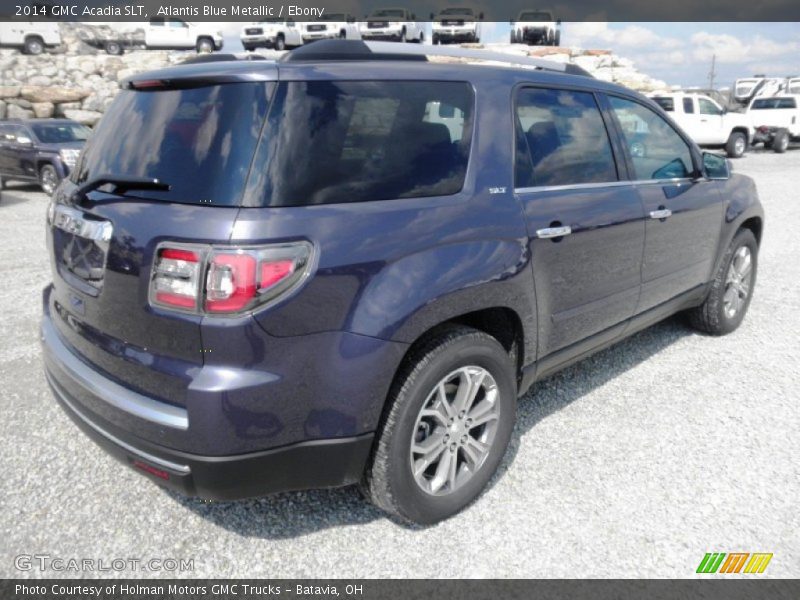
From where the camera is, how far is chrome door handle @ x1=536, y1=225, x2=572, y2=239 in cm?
284

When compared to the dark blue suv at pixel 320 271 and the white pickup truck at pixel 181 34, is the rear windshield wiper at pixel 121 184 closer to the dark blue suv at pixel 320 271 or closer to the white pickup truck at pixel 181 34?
the dark blue suv at pixel 320 271

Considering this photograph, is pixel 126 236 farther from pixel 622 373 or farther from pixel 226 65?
pixel 622 373

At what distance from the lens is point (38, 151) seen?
12.6 m

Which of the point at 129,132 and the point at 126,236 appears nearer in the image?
the point at 126,236

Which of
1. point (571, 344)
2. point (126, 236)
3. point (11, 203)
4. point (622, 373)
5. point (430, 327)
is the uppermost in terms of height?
point (126, 236)

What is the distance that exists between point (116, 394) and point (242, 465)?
557 mm

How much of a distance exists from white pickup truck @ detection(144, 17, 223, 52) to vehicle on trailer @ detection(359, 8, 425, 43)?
7155mm

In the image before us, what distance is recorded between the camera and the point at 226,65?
2.30 m

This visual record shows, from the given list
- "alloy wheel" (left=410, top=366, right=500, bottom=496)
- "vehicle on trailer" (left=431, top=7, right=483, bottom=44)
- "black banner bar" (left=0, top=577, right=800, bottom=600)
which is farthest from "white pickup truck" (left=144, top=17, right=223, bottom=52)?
"black banner bar" (left=0, top=577, right=800, bottom=600)

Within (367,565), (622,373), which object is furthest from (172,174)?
(622,373)

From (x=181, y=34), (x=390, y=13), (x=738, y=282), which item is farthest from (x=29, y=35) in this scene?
(x=738, y=282)

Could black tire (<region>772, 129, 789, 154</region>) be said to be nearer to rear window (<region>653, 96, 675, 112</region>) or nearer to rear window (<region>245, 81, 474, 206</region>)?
rear window (<region>653, 96, 675, 112</region>)

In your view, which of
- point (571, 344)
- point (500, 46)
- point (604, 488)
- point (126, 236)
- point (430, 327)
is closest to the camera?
point (126, 236)

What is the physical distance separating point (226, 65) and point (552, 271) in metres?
1.64
